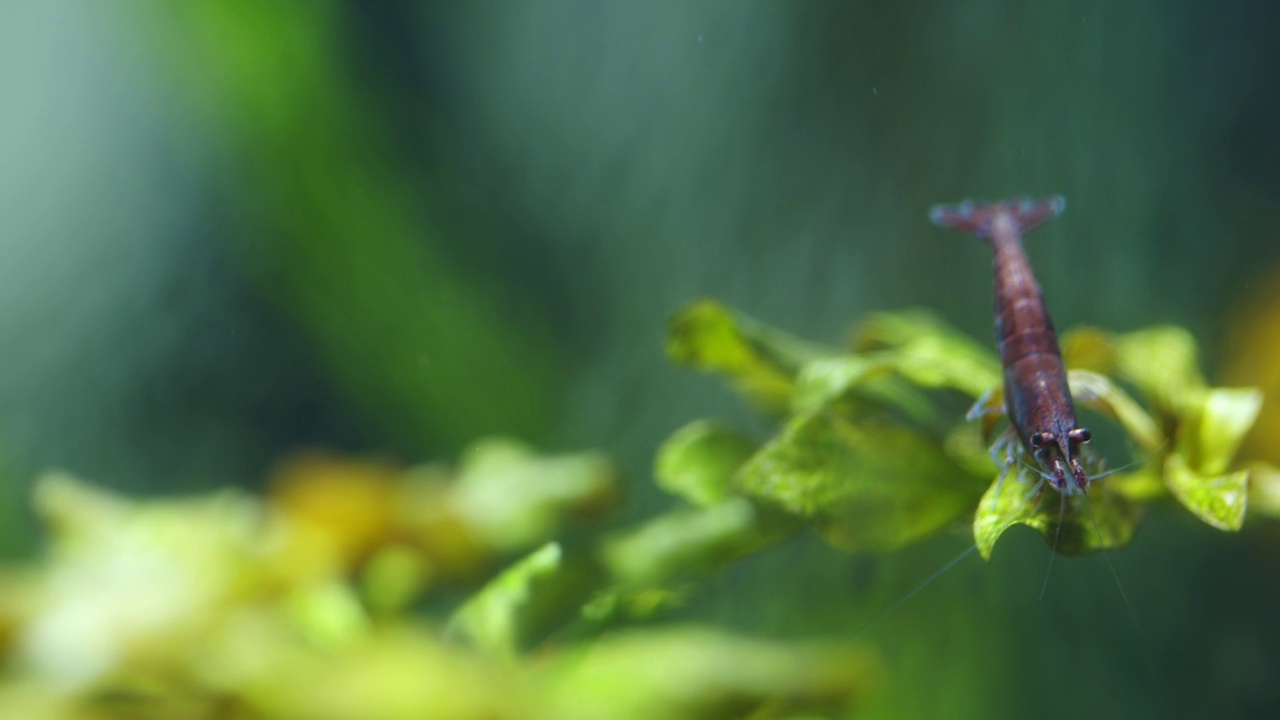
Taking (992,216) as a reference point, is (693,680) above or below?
below

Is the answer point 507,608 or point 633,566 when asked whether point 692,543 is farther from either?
point 507,608

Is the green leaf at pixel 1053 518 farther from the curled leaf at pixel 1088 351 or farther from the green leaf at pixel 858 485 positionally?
the curled leaf at pixel 1088 351

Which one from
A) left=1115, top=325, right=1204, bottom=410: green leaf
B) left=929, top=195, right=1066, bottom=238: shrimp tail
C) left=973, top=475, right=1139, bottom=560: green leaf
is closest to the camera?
left=973, top=475, right=1139, bottom=560: green leaf

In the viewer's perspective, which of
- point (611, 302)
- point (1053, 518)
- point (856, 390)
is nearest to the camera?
point (1053, 518)

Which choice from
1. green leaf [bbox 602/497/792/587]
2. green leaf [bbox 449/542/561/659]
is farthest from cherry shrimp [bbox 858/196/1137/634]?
green leaf [bbox 449/542/561/659]

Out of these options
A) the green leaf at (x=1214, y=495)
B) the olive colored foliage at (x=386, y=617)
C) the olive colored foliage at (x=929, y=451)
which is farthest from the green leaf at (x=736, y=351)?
the green leaf at (x=1214, y=495)

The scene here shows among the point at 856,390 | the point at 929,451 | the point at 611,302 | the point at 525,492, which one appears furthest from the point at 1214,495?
the point at 611,302

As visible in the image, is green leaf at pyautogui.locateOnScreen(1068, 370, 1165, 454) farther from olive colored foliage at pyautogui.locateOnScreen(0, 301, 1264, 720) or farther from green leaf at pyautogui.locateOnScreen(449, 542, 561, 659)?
green leaf at pyautogui.locateOnScreen(449, 542, 561, 659)
